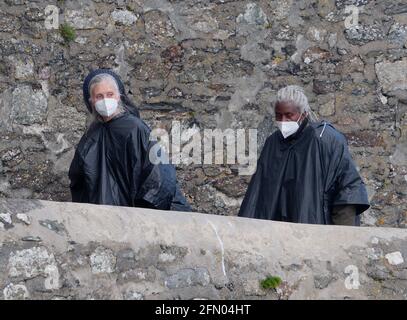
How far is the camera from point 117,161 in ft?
20.7

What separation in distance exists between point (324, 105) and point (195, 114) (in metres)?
0.83

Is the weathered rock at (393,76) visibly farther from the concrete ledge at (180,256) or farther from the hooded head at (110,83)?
the concrete ledge at (180,256)

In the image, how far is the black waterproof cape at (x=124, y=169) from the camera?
6.23 metres

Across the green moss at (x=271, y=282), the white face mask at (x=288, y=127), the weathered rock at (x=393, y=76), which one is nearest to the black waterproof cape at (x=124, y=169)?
the white face mask at (x=288, y=127)

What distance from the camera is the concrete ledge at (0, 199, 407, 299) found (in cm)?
473

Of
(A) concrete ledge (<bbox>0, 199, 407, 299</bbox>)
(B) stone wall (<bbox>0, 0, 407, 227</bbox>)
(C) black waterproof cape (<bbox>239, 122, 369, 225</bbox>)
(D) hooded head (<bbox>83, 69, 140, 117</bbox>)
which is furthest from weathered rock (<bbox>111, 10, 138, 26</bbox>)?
(A) concrete ledge (<bbox>0, 199, 407, 299</bbox>)

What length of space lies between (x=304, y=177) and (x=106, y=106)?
110cm

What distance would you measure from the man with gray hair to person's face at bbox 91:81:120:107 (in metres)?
0.86

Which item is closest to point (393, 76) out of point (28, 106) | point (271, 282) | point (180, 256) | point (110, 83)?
point (110, 83)

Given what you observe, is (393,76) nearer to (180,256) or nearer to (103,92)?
(103,92)

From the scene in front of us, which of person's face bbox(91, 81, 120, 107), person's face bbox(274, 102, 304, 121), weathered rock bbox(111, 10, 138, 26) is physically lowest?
person's face bbox(274, 102, 304, 121)

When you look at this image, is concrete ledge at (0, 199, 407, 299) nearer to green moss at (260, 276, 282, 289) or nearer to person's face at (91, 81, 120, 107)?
green moss at (260, 276, 282, 289)

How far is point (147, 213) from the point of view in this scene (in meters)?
5.06
